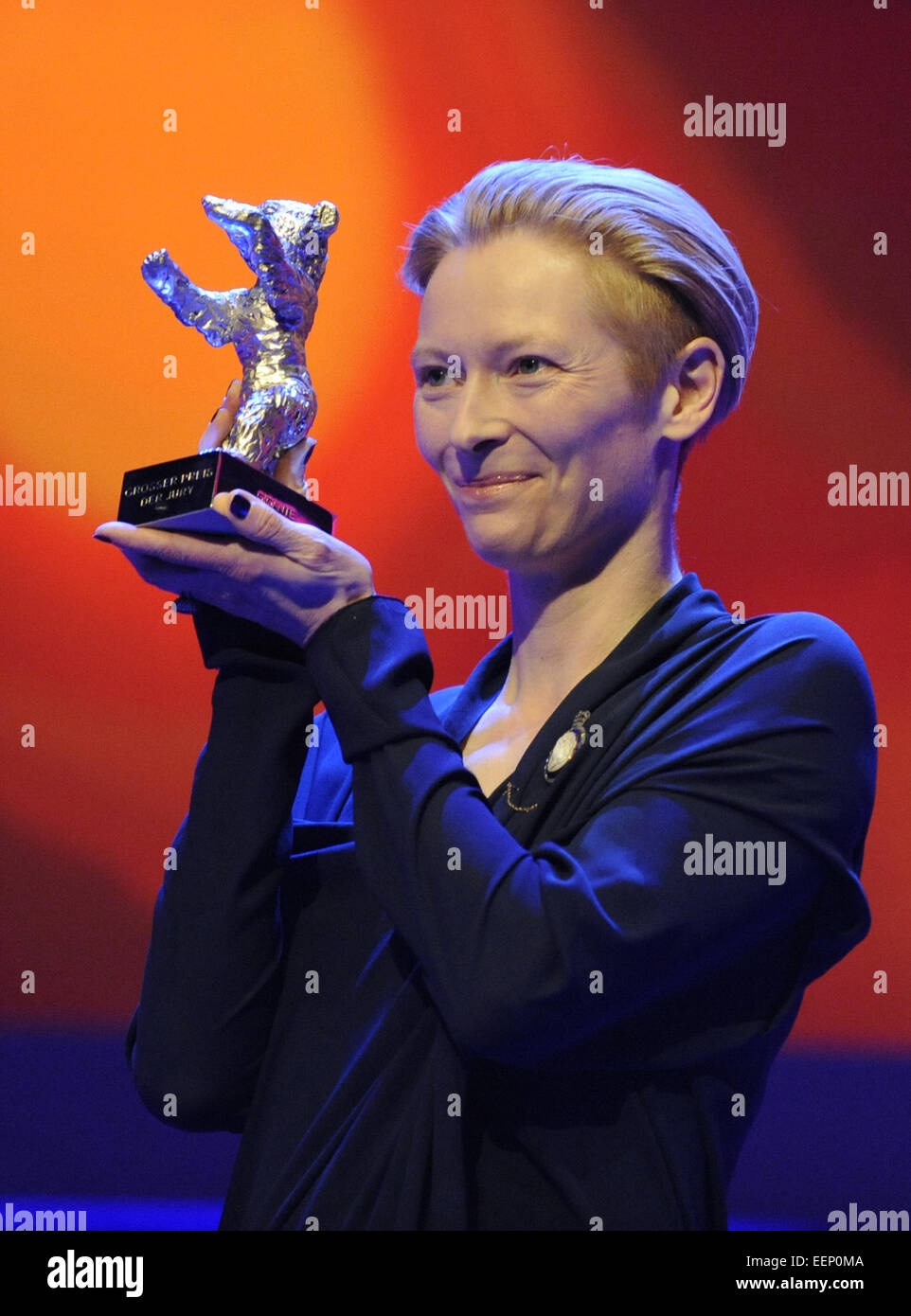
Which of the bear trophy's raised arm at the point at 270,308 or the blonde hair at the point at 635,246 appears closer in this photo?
the blonde hair at the point at 635,246

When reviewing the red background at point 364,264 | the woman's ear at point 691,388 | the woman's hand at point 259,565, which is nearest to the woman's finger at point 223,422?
the woman's hand at point 259,565

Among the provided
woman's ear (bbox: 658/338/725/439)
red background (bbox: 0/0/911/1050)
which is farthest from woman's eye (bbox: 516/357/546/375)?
red background (bbox: 0/0/911/1050)

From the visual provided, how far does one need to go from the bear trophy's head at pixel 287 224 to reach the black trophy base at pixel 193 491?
0.27m

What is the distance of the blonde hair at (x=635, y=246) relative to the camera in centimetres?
101

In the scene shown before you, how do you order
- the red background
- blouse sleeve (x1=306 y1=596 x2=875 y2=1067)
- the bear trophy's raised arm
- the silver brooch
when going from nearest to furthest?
blouse sleeve (x1=306 y1=596 x2=875 y2=1067), the silver brooch, the bear trophy's raised arm, the red background

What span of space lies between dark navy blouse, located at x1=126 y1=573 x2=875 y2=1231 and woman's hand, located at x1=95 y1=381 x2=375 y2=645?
22 millimetres

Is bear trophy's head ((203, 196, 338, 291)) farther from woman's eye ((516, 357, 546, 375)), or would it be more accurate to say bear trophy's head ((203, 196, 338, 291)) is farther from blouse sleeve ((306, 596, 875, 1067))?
blouse sleeve ((306, 596, 875, 1067))

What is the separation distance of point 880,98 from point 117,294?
1.23m

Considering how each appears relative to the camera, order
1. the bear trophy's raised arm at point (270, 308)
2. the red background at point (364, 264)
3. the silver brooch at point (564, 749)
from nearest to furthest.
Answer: the silver brooch at point (564, 749) < the bear trophy's raised arm at point (270, 308) < the red background at point (364, 264)

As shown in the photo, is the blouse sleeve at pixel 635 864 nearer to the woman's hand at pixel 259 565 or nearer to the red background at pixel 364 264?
the woman's hand at pixel 259 565

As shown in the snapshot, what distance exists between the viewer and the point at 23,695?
2191mm

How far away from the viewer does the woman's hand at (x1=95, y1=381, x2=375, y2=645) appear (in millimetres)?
931

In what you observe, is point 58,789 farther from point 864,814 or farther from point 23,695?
point 864,814
